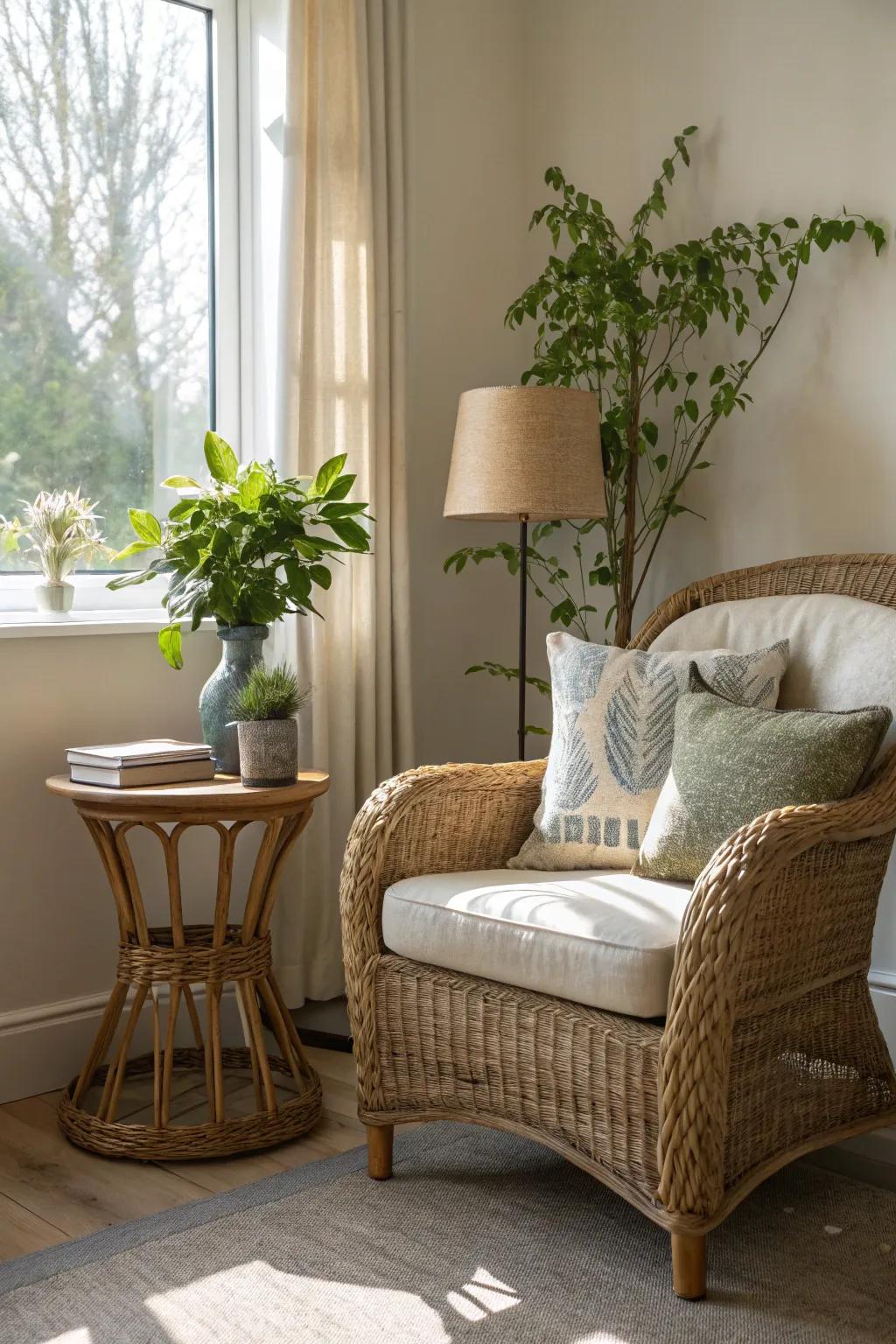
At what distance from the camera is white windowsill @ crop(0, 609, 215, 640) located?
2482 millimetres

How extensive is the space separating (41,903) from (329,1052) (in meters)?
0.66

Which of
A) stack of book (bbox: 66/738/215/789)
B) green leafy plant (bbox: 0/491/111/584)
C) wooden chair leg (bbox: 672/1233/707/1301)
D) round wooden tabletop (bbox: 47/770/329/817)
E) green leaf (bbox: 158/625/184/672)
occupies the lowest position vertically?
wooden chair leg (bbox: 672/1233/707/1301)

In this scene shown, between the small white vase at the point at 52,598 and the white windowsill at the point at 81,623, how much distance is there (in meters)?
0.01

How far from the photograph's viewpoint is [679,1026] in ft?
5.60

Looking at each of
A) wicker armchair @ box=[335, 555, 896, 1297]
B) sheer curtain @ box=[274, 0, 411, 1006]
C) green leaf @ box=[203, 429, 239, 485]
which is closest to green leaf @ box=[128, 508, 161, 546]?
green leaf @ box=[203, 429, 239, 485]

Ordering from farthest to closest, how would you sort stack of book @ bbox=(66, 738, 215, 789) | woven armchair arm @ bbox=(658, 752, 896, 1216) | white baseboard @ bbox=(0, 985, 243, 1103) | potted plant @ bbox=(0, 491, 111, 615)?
potted plant @ bbox=(0, 491, 111, 615), white baseboard @ bbox=(0, 985, 243, 1103), stack of book @ bbox=(66, 738, 215, 789), woven armchair arm @ bbox=(658, 752, 896, 1216)

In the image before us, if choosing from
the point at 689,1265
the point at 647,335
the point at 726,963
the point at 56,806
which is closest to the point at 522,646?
the point at 647,335

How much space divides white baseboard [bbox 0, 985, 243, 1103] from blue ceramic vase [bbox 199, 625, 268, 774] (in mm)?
587

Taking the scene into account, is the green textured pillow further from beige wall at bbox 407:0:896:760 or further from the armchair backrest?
beige wall at bbox 407:0:896:760

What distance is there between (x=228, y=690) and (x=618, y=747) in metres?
Result: 0.72

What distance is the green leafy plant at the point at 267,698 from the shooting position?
2.32 m

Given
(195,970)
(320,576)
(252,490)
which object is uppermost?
(252,490)

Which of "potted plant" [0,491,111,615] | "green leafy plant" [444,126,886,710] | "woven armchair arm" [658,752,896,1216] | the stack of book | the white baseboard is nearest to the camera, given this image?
"woven armchair arm" [658,752,896,1216]

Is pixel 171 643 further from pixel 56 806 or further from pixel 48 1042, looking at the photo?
pixel 48 1042
